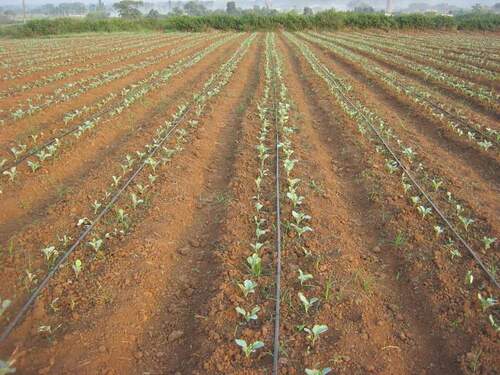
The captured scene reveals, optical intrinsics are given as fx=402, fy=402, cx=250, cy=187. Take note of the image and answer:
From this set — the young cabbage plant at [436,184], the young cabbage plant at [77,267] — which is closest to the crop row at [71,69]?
the young cabbage plant at [77,267]

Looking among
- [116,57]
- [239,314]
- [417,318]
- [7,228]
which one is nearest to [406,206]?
[417,318]

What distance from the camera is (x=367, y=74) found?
1741 centimetres

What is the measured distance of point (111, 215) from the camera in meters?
6.02

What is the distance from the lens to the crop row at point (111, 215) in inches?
181

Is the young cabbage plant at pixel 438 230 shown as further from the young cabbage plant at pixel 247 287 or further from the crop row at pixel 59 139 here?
the crop row at pixel 59 139

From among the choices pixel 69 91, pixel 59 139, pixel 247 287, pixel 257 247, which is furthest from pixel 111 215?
pixel 69 91

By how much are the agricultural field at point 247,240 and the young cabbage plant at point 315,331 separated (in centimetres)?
3

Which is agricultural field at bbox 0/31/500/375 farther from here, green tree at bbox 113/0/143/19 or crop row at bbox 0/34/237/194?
green tree at bbox 113/0/143/19

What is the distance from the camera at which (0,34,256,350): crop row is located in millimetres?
4598

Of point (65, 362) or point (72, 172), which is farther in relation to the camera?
point (72, 172)

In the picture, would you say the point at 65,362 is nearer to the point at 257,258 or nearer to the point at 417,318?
the point at 257,258

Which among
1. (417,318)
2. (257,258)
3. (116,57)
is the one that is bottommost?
(417,318)

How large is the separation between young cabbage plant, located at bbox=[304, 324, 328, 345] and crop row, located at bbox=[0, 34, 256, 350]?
2465mm

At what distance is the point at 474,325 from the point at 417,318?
54 cm
